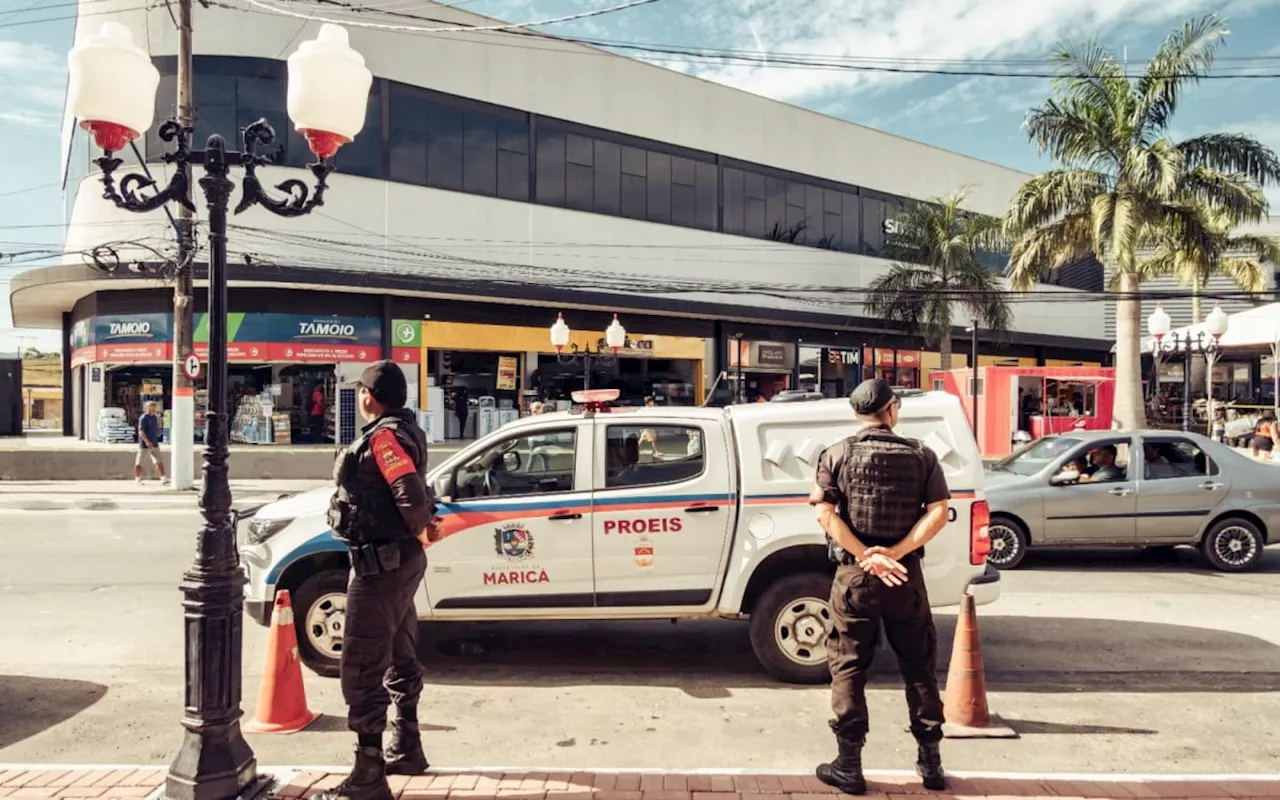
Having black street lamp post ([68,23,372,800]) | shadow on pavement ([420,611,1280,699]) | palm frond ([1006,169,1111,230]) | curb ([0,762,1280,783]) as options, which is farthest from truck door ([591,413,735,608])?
palm frond ([1006,169,1111,230])

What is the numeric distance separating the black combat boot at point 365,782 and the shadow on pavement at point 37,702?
232 cm

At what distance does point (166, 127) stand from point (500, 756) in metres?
3.65

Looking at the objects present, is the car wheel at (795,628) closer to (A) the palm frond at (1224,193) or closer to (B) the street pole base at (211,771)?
(B) the street pole base at (211,771)

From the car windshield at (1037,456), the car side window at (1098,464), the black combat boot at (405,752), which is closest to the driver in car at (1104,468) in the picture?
the car side window at (1098,464)

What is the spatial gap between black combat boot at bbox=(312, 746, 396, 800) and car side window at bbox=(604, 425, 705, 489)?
2374 millimetres

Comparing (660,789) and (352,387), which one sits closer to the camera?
(660,789)

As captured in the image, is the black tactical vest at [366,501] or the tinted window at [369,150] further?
the tinted window at [369,150]

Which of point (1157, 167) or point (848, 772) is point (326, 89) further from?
point (1157, 167)

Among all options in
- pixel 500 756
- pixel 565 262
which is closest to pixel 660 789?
pixel 500 756

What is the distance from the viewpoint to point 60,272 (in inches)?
882

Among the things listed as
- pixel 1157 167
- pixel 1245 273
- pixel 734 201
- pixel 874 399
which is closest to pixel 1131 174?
pixel 1157 167

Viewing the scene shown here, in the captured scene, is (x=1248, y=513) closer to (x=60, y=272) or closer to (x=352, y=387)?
(x=352, y=387)

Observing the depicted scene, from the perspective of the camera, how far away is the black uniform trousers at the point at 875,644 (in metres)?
3.82

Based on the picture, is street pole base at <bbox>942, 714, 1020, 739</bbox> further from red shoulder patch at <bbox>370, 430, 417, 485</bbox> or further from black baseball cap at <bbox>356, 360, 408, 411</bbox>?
black baseball cap at <bbox>356, 360, 408, 411</bbox>
